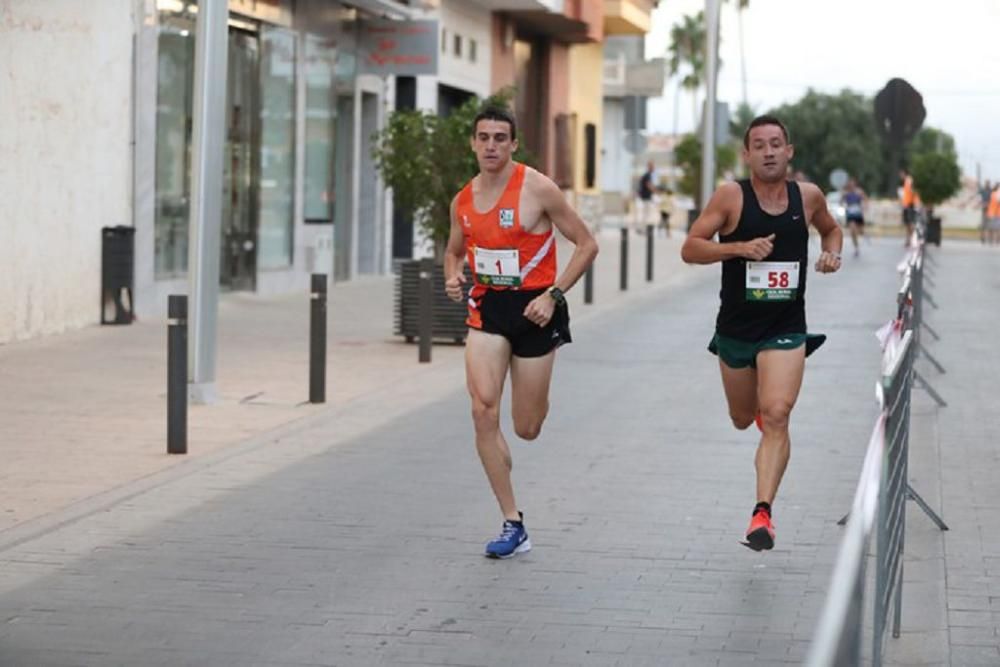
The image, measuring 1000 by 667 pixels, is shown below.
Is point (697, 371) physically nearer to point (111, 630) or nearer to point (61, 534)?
point (61, 534)

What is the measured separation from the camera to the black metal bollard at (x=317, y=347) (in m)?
13.7

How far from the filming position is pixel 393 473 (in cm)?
1075

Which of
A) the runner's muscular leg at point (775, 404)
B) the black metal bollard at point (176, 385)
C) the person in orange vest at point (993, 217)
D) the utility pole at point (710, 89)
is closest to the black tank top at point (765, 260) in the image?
the runner's muscular leg at point (775, 404)

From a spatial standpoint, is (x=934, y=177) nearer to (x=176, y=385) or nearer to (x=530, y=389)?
(x=176, y=385)

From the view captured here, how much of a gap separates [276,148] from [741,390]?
18.2 m

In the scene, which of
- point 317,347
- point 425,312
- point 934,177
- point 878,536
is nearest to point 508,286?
point 878,536

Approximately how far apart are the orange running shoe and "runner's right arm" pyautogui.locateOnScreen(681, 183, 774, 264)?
101 centimetres

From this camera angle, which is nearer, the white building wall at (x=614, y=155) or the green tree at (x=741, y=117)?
the white building wall at (x=614, y=155)

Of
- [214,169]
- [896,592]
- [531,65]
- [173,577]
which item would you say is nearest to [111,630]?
[173,577]

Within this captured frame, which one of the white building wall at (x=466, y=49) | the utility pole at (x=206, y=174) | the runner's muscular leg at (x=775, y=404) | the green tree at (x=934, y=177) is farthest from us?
the green tree at (x=934, y=177)

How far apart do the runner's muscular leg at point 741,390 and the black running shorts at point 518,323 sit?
710mm

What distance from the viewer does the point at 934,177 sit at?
68.4 m

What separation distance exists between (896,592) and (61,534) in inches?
144

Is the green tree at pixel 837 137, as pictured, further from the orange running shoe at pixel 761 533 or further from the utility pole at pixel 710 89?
the orange running shoe at pixel 761 533
